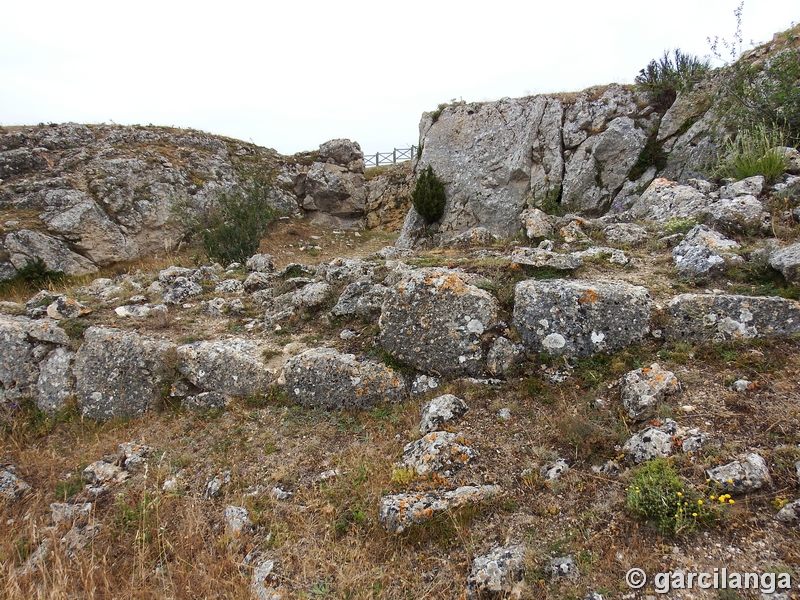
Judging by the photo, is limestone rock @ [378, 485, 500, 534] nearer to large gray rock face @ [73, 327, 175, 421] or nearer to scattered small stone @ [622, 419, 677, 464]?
scattered small stone @ [622, 419, 677, 464]

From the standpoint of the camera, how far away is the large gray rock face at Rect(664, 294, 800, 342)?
14.6ft

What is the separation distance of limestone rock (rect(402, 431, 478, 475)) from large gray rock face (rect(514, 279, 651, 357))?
1698mm

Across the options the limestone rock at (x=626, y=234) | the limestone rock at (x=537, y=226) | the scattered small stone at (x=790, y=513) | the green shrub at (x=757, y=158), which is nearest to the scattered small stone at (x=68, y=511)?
the scattered small stone at (x=790, y=513)

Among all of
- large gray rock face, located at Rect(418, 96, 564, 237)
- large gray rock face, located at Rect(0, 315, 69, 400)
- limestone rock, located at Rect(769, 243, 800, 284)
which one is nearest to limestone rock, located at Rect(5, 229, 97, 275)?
large gray rock face, located at Rect(0, 315, 69, 400)

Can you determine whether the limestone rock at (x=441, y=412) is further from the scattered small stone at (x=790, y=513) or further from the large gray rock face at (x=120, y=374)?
the large gray rock face at (x=120, y=374)

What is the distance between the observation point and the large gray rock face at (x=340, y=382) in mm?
5461

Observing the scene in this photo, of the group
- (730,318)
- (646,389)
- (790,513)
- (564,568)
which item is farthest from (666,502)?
(730,318)

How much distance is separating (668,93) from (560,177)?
14.7 feet

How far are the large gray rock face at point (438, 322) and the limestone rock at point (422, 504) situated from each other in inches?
71.7

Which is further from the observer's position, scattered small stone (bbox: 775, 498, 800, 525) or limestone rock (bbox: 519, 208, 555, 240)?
limestone rock (bbox: 519, 208, 555, 240)

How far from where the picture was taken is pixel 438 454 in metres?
4.18

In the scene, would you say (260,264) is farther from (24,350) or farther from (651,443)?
(651,443)

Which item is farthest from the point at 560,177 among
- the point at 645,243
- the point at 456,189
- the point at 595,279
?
the point at 595,279

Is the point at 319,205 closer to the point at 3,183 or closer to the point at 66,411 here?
the point at 3,183
